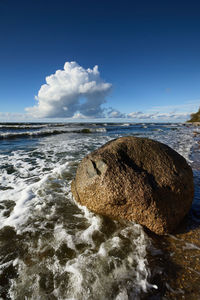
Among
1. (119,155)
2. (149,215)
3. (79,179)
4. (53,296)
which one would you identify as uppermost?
(119,155)

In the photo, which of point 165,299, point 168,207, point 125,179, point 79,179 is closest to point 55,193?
point 79,179

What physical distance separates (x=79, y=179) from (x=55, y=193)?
1109mm

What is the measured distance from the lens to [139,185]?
2.50 metres

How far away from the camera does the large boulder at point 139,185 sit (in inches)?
95.9

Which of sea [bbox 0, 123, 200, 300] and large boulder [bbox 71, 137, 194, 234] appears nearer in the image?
sea [bbox 0, 123, 200, 300]

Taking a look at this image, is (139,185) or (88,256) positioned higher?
(139,185)

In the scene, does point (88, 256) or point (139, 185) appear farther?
point (139, 185)

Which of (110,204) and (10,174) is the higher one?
(110,204)

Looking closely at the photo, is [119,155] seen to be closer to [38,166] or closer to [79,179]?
[79,179]

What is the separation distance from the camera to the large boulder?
95.9 inches

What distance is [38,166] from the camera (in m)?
6.07

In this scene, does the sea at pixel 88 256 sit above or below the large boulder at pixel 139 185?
below

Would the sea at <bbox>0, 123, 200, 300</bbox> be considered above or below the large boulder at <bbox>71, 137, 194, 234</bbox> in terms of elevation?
below

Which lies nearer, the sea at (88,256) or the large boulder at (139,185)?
the sea at (88,256)
